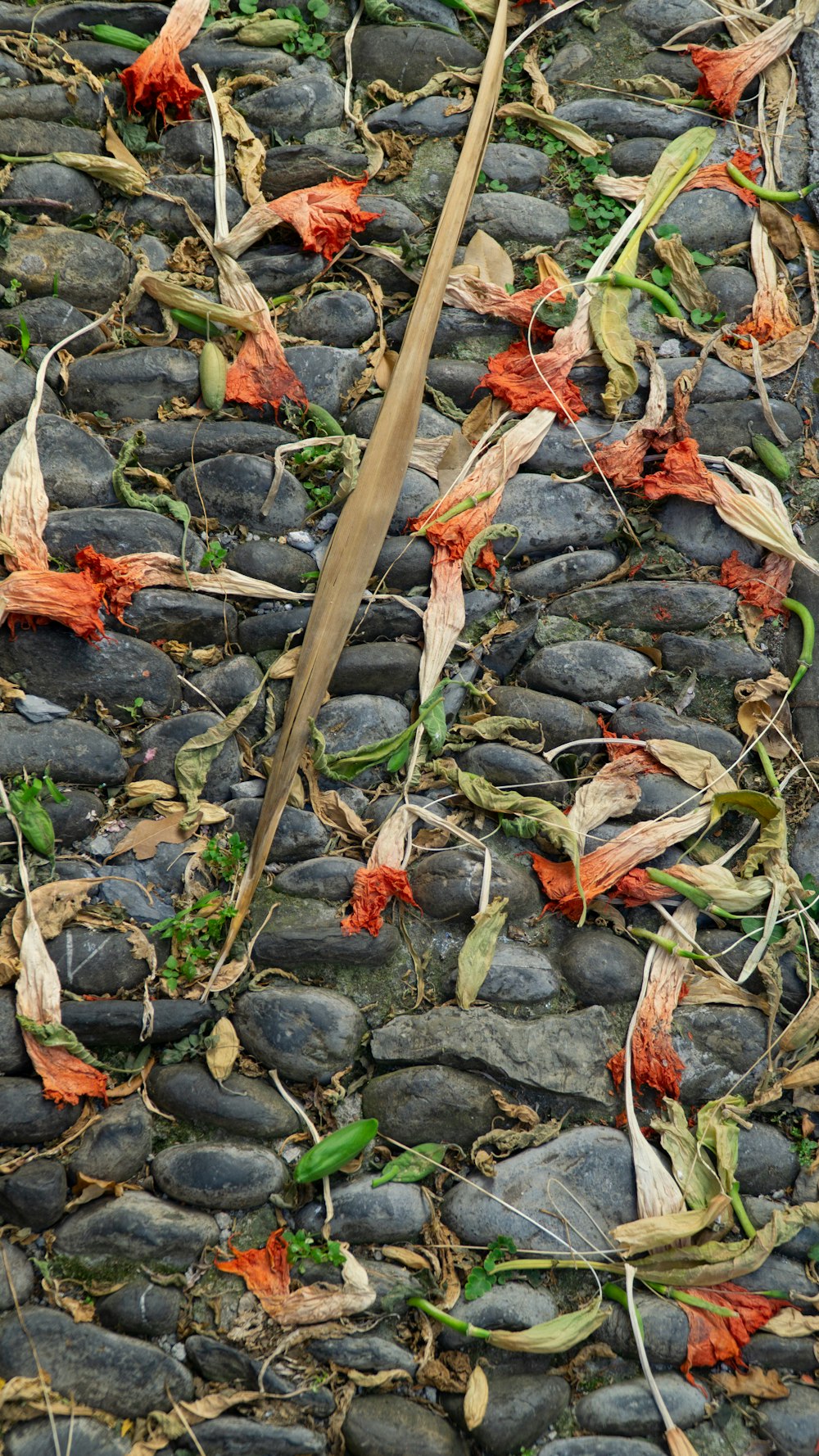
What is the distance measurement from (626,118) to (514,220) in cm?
54

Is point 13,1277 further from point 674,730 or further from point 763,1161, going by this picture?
point 674,730

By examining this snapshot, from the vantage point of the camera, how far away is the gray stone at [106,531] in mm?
2463

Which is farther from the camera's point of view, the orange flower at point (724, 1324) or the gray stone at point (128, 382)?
the gray stone at point (128, 382)

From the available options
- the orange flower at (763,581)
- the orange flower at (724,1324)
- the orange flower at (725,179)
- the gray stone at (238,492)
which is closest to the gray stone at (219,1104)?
the orange flower at (724,1324)

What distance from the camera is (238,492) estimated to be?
8.53ft

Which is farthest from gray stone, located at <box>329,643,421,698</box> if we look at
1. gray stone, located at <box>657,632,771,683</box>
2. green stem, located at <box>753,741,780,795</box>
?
green stem, located at <box>753,741,780,795</box>

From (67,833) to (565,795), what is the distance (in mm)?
1230

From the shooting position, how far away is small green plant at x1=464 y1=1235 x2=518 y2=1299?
6.92 ft

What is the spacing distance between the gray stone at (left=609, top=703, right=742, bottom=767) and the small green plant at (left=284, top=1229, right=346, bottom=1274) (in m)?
1.40

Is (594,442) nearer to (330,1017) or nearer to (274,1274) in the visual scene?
(330,1017)

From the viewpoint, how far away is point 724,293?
9.61ft

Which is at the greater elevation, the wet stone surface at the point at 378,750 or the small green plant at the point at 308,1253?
the wet stone surface at the point at 378,750

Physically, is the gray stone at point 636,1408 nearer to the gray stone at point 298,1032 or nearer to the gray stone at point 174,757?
the gray stone at point 298,1032

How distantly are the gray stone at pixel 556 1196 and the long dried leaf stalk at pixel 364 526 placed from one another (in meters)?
0.80
